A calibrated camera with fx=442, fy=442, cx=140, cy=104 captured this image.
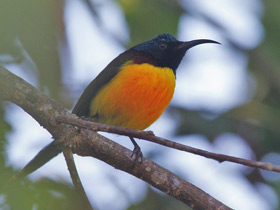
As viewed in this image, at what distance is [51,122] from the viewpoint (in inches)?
121

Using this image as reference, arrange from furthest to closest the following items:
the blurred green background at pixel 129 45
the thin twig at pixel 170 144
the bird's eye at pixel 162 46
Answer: the bird's eye at pixel 162 46, the thin twig at pixel 170 144, the blurred green background at pixel 129 45

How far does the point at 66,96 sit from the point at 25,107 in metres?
2.16

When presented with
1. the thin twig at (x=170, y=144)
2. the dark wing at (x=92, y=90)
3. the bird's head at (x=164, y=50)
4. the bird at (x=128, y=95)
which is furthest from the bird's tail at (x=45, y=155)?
the thin twig at (x=170, y=144)

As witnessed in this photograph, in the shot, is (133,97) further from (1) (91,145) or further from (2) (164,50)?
(1) (91,145)

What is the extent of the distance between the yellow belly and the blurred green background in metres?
0.42

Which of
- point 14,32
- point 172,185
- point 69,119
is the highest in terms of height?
point 14,32

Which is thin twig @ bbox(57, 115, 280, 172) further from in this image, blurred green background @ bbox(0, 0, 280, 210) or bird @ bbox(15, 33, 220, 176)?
bird @ bbox(15, 33, 220, 176)

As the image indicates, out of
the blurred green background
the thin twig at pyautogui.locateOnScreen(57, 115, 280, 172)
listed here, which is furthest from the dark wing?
the thin twig at pyautogui.locateOnScreen(57, 115, 280, 172)

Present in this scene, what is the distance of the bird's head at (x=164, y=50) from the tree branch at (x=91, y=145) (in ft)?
5.85

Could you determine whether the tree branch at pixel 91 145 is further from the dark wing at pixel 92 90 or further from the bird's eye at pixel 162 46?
the bird's eye at pixel 162 46

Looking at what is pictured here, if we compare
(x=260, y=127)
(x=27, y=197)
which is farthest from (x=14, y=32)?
(x=260, y=127)

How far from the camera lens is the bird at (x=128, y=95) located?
4.30 meters

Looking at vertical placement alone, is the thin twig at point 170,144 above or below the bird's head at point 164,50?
below

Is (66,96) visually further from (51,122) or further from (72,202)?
(72,202)
